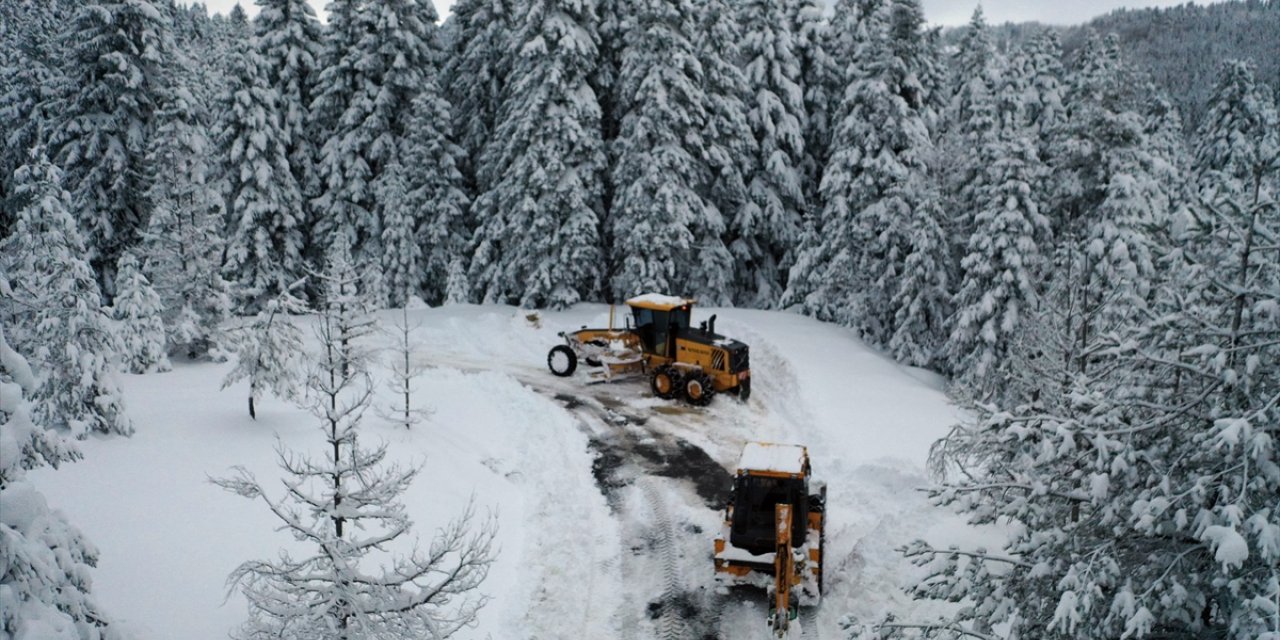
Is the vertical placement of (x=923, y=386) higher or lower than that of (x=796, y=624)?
higher

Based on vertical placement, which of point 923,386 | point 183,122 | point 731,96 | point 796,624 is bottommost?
point 796,624

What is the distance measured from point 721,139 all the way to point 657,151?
457 cm

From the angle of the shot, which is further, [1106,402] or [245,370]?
[245,370]

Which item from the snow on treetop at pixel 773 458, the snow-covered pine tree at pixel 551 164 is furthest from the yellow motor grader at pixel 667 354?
the snow on treetop at pixel 773 458

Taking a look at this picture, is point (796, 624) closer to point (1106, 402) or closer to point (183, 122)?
point (1106, 402)

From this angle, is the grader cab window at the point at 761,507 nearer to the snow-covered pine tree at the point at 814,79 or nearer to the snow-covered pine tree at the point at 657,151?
the snow-covered pine tree at the point at 657,151

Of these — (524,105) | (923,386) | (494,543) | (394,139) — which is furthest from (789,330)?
(394,139)

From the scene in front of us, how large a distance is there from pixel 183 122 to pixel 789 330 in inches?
851

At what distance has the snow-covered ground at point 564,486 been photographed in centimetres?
1012

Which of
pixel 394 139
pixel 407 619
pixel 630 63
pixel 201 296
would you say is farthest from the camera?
pixel 394 139

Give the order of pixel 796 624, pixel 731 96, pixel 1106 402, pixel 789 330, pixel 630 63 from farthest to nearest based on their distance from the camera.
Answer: pixel 731 96 → pixel 630 63 → pixel 789 330 → pixel 796 624 → pixel 1106 402

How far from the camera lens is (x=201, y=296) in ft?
66.3

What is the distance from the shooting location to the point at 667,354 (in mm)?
21562

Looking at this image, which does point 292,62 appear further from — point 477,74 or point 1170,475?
point 1170,475
